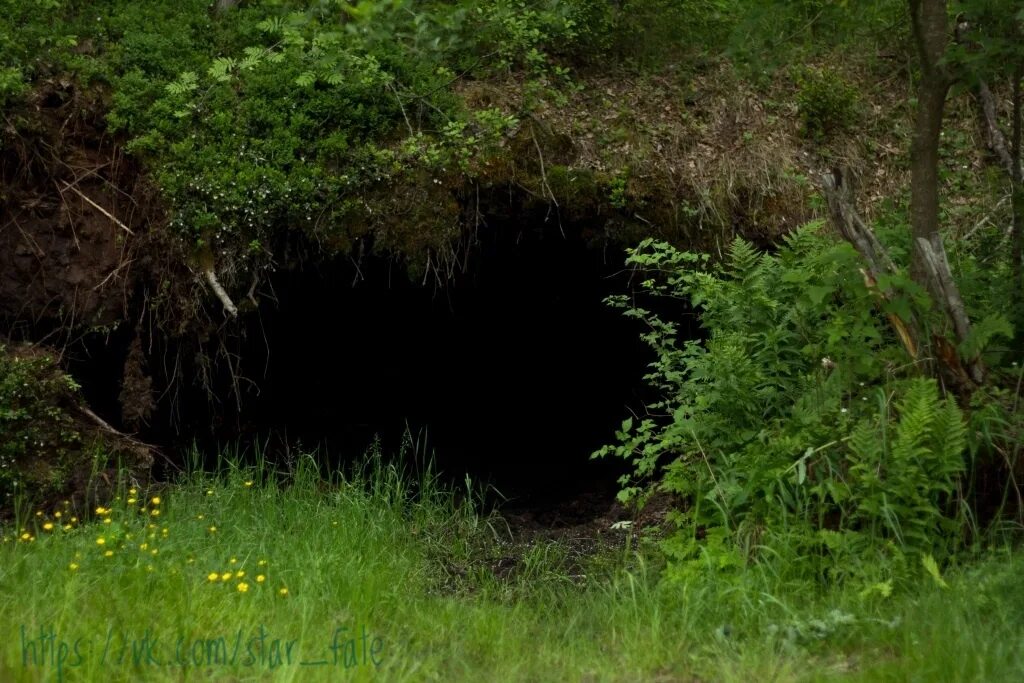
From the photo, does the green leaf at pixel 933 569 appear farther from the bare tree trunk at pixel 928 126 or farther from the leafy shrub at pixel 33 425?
the leafy shrub at pixel 33 425

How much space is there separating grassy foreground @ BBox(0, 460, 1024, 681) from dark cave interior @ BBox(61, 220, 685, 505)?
8.25ft

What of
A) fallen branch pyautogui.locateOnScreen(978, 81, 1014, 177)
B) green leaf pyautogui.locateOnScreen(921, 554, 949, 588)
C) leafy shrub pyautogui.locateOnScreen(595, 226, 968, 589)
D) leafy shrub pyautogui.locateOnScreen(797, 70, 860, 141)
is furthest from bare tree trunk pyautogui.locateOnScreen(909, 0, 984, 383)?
leafy shrub pyautogui.locateOnScreen(797, 70, 860, 141)

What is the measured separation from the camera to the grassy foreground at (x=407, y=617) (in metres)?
3.72

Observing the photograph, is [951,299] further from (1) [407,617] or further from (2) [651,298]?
(2) [651,298]

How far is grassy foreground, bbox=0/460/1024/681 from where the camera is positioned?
3.72m

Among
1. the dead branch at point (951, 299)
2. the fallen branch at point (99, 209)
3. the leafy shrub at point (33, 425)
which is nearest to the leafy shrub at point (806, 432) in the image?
the dead branch at point (951, 299)

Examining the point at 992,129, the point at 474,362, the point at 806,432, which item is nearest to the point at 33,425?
the point at 806,432

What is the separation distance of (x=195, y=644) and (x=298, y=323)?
16.0 ft

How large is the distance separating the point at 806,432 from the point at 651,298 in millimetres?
3930

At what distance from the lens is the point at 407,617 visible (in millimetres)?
4645

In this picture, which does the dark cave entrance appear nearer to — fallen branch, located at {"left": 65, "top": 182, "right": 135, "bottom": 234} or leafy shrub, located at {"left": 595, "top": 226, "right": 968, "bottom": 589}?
fallen branch, located at {"left": 65, "top": 182, "right": 135, "bottom": 234}

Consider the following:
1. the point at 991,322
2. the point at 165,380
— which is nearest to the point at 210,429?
the point at 165,380

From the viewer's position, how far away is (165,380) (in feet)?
24.5

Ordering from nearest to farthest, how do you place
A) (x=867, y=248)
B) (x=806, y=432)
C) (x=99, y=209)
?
1. (x=806, y=432)
2. (x=867, y=248)
3. (x=99, y=209)
